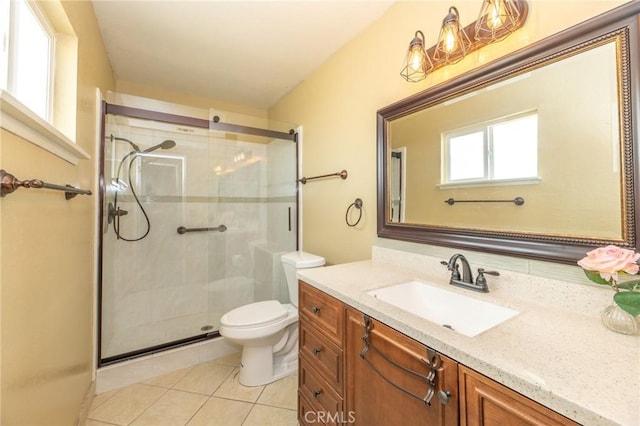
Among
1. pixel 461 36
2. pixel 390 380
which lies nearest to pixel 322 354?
pixel 390 380

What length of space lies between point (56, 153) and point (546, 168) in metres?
1.90

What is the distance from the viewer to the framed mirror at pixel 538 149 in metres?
0.83

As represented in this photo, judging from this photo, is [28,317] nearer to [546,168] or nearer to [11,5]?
[11,5]

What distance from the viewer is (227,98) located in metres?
2.97

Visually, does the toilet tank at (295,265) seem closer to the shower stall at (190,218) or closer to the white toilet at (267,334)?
the white toilet at (267,334)

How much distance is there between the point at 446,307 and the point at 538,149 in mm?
729

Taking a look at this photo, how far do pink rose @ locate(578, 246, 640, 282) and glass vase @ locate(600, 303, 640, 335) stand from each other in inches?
3.9

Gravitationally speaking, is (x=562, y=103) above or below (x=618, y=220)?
above

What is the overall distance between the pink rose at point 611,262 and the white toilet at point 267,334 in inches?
60.4

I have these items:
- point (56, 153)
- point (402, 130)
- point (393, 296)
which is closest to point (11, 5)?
point (56, 153)

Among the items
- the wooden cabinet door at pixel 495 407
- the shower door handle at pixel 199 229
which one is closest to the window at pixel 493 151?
the wooden cabinet door at pixel 495 407

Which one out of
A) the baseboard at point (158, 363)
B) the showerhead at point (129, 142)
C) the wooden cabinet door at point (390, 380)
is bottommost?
the baseboard at point (158, 363)

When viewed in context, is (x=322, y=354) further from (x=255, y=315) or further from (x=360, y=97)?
(x=360, y=97)

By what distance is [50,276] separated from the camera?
3.40 feet
